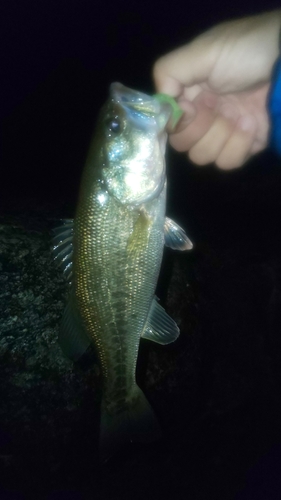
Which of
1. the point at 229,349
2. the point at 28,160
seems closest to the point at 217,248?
the point at 229,349

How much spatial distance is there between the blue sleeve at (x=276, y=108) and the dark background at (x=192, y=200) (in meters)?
1.56

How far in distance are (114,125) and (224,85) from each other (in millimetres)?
554

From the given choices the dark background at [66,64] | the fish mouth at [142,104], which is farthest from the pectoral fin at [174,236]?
the dark background at [66,64]

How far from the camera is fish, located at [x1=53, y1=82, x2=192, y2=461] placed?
1.13m

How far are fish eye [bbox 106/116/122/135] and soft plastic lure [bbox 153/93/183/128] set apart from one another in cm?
14

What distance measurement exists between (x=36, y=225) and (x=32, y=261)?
1.30ft

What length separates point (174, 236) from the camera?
122 centimetres

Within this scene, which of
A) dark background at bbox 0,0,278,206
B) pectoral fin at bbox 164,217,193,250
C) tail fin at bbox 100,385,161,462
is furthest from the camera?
dark background at bbox 0,0,278,206

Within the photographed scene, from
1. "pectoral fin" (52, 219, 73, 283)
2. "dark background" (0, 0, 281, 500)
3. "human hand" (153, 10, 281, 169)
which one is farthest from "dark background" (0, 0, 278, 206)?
"pectoral fin" (52, 219, 73, 283)

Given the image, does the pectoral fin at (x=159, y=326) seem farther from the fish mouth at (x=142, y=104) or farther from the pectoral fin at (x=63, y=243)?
the fish mouth at (x=142, y=104)

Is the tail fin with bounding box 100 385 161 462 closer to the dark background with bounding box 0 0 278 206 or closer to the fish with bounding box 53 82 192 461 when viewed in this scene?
the fish with bounding box 53 82 192 461

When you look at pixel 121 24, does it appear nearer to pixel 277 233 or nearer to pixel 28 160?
pixel 28 160

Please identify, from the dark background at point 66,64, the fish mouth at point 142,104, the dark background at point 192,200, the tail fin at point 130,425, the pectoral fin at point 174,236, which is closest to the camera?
the fish mouth at point 142,104

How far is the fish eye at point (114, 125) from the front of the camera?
3.76 feet
